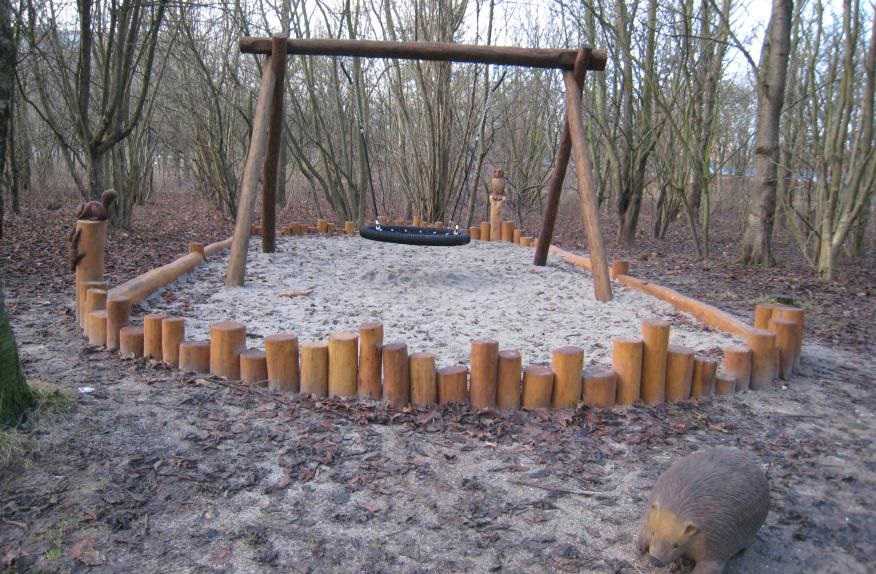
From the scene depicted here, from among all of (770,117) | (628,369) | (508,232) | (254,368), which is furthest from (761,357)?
(508,232)

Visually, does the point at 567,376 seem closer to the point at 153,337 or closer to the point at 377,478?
the point at 377,478

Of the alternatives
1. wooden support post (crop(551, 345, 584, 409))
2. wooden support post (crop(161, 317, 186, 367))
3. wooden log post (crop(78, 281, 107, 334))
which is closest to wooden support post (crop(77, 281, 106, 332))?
wooden log post (crop(78, 281, 107, 334))

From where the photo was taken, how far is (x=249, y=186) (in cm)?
446

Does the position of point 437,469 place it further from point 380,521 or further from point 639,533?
point 639,533

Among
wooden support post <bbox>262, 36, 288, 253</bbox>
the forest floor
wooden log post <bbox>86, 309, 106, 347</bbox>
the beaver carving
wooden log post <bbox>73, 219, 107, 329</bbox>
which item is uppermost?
wooden support post <bbox>262, 36, 288, 253</bbox>

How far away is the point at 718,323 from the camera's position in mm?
3584

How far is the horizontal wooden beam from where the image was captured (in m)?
4.58

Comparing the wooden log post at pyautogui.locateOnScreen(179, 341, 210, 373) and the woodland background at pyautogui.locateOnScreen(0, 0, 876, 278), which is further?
the woodland background at pyautogui.locateOnScreen(0, 0, 876, 278)

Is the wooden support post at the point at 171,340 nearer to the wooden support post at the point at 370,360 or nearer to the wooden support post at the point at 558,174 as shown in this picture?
the wooden support post at the point at 370,360

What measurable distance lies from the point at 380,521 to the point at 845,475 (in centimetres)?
152

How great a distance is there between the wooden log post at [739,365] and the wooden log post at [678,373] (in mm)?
250

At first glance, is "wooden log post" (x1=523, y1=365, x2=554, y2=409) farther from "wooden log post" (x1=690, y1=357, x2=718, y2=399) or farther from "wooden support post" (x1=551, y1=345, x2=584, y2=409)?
"wooden log post" (x1=690, y1=357, x2=718, y2=399)

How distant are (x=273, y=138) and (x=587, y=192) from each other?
2.58 meters

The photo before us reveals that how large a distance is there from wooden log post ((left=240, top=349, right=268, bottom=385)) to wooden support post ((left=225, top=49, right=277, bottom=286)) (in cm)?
184
